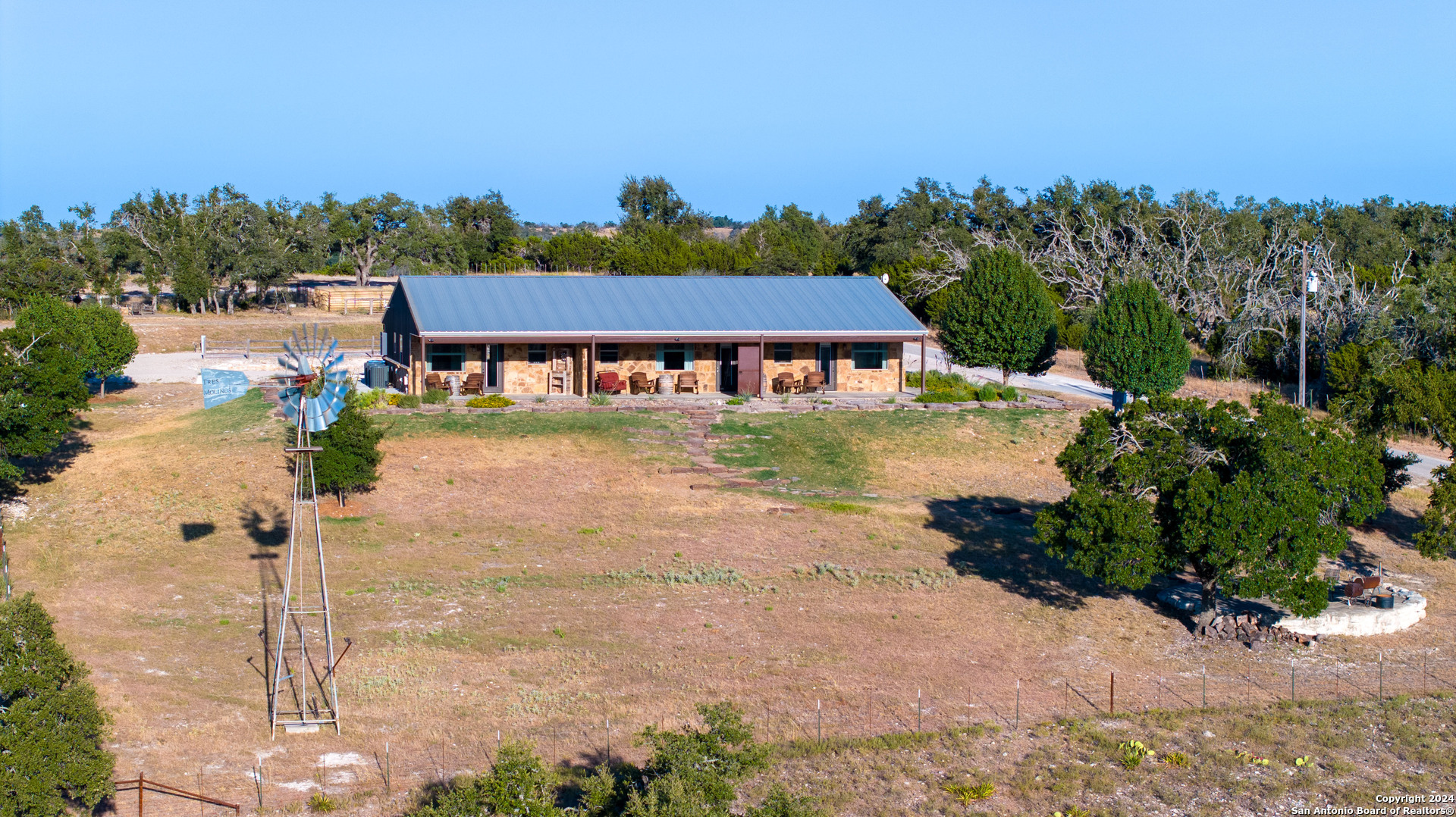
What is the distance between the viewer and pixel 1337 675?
2019 centimetres

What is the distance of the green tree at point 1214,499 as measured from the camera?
20.7 metres

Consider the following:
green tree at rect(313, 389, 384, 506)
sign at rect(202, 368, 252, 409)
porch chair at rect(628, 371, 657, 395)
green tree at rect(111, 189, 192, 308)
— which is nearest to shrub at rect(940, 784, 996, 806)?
green tree at rect(313, 389, 384, 506)

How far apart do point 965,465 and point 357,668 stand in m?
20.1

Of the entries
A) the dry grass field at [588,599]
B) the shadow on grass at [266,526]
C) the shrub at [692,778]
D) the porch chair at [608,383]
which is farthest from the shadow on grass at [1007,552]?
the shadow on grass at [266,526]

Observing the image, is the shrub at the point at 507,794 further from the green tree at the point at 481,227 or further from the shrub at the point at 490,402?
the green tree at the point at 481,227

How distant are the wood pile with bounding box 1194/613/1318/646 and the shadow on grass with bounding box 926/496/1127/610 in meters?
2.37

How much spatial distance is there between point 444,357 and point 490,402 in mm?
3537

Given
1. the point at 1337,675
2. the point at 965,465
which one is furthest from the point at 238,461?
the point at 1337,675

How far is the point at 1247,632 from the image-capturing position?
72.1 feet

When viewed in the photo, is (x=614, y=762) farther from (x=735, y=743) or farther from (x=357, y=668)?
(x=357, y=668)

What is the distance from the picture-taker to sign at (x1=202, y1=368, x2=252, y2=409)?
122ft

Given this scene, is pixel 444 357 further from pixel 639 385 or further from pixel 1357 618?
pixel 1357 618

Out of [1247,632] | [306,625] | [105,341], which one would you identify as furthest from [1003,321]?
[105,341]

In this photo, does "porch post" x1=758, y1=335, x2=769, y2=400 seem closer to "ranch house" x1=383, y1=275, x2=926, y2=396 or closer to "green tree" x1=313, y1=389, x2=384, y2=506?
"ranch house" x1=383, y1=275, x2=926, y2=396
